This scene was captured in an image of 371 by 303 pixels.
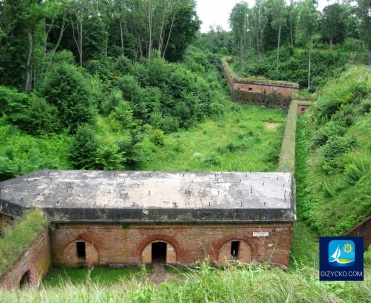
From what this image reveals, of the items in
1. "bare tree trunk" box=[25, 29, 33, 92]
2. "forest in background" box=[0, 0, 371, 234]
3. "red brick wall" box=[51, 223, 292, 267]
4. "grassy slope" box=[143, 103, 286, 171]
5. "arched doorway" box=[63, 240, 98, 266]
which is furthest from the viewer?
"grassy slope" box=[143, 103, 286, 171]

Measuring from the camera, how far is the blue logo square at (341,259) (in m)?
4.86

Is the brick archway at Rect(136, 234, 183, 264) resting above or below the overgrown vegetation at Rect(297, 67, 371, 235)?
below

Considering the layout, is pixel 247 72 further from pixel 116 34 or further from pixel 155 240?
pixel 155 240

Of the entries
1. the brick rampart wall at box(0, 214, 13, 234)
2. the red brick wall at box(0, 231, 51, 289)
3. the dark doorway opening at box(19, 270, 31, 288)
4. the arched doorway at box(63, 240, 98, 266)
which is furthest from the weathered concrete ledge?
the dark doorway opening at box(19, 270, 31, 288)

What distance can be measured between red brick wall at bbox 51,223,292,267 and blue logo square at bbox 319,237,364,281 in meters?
7.09

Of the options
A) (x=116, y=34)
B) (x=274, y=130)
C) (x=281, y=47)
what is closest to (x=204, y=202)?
(x=274, y=130)

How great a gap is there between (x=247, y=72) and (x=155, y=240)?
1295 inches

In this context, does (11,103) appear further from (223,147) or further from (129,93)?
(223,147)

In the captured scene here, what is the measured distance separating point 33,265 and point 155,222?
3654 millimetres

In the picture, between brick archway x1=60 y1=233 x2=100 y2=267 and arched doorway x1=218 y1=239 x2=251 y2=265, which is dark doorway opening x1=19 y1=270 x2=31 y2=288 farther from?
arched doorway x1=218 y1=239 x2=251 y2=265

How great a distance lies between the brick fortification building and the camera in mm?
11727

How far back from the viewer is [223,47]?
59750 mm

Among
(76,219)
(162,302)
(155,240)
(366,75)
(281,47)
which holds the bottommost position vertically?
(155,240)

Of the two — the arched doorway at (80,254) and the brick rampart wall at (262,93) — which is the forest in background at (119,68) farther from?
the arched doorway at (80,254)
